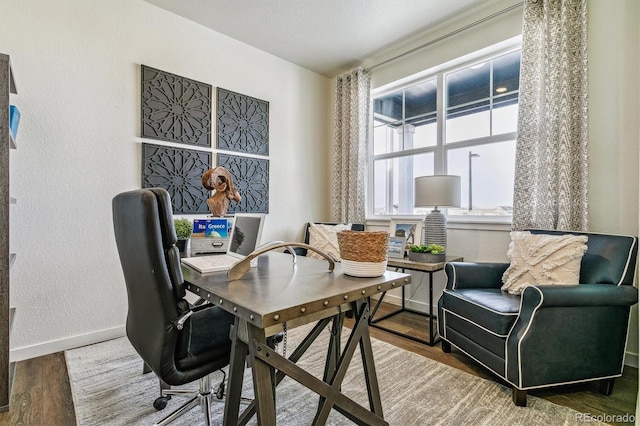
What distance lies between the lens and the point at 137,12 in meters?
2.64

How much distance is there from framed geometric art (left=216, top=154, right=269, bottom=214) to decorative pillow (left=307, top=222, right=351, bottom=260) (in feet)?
1.94

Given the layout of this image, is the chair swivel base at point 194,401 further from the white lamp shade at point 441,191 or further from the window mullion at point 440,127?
the window mullion at point 440,127

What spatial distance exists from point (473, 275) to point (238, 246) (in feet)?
5.56

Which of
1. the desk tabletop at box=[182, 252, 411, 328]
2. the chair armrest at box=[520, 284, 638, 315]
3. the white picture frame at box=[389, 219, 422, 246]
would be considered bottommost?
the chair armrest at box=[520, 284, 638, 315]

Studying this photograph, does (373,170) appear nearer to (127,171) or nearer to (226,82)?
(226,82)

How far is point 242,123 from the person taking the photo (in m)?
3.32

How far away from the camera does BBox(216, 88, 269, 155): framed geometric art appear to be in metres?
3.16

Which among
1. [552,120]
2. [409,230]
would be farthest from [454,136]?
[409,230]

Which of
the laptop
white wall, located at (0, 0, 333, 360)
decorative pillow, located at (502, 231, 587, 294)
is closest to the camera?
the laptop

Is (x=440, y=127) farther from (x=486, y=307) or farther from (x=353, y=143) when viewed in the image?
(x=486, y=307)

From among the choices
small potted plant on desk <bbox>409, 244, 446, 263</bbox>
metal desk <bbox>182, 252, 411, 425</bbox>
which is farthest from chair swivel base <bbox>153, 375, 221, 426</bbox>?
small potted plant on desk <bbox>409, 244, 446, 263</bbox>

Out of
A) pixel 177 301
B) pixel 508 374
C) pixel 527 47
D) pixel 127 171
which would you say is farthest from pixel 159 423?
pixel 527 47

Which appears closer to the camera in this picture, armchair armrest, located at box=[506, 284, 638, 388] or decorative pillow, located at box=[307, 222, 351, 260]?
armchair armrest, located at box=[506, 284, 638, 388]

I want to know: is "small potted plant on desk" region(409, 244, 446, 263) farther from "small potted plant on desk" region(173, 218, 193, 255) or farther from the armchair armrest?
"small potted plant on desk" region(173, 218, 193, 255)
